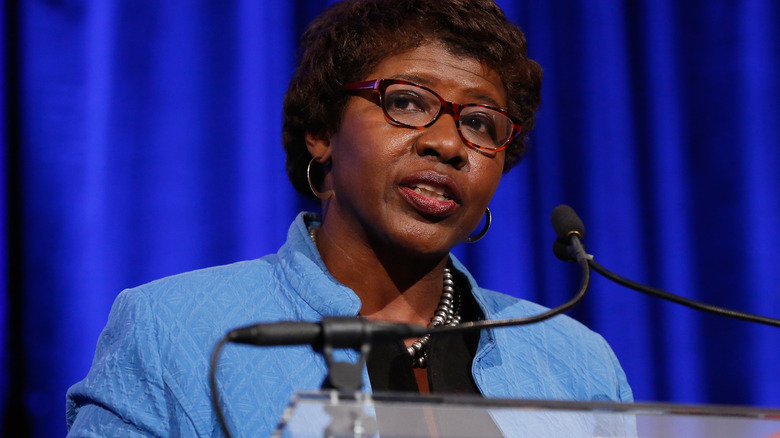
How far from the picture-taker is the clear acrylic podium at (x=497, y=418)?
2.35ft

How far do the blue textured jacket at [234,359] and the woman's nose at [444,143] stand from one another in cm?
31

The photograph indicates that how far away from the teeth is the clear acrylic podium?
685 mm

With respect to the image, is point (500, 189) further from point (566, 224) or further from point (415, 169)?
point (566, 224)

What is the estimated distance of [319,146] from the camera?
1.75m

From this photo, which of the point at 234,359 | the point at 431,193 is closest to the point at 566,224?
the point at 431,193

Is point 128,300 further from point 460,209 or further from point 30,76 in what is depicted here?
point 30,76

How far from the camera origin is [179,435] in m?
1.31

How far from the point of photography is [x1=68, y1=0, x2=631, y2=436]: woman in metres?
1.36

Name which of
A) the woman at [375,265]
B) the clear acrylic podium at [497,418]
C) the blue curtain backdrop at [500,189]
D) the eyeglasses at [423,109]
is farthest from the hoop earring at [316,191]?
the clear acrylic podium at [497,418]

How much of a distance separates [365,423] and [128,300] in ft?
2.87

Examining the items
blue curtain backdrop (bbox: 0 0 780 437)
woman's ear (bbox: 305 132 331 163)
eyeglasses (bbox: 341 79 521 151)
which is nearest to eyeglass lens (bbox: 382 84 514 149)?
eyeglasses (bbox: 341 79 521 151)

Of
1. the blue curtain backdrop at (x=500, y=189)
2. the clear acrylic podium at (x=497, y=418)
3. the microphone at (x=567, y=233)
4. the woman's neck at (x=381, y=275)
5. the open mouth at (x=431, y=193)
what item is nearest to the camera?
the clear acrylic podium at (x=497, y=418)

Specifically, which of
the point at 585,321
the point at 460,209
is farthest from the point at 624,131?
the point at 460,209

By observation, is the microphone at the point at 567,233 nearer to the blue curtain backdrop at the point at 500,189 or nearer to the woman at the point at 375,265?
the woman at the point at 375,265
